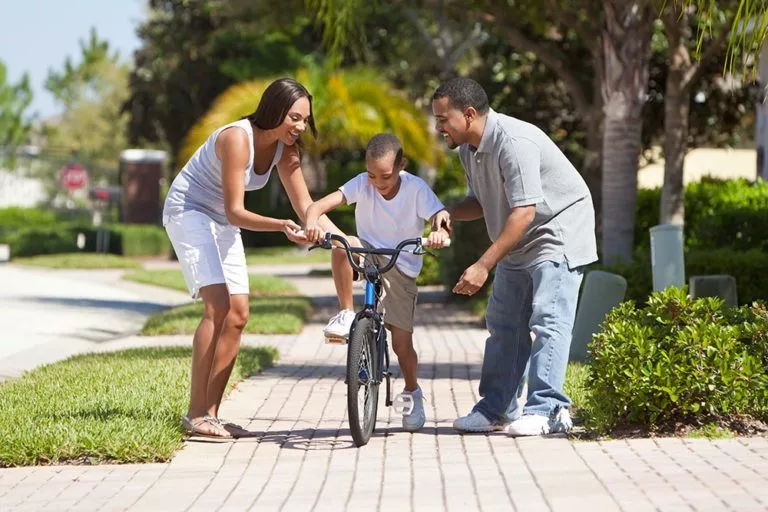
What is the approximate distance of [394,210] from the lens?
7574mm

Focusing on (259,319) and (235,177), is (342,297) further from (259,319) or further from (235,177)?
(259,319)

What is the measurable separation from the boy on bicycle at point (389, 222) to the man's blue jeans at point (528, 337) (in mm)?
431

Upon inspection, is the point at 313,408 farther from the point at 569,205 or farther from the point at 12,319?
the point at 12,319

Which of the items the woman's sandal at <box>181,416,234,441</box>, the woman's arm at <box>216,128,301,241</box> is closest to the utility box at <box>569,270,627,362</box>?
the woman's sandal at <box>181,416,234,441</box>

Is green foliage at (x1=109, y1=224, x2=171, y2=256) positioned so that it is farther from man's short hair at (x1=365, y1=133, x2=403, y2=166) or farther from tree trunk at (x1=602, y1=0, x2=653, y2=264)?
man's short hair at (x1=365, y1=133, x2=403, y2=166)

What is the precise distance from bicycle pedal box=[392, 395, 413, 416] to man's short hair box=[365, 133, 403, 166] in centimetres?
128

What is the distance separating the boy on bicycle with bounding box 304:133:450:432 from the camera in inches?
291

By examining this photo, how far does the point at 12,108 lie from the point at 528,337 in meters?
75.7

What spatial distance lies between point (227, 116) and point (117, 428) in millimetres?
24347

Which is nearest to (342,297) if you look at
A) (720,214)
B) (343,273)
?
(343,273)

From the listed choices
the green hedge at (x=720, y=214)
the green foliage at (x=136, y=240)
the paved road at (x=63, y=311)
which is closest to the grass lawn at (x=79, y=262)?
the paved road at (x=63, y=311)

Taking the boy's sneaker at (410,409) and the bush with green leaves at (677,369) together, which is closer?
the bush with green leaves at (677,369)

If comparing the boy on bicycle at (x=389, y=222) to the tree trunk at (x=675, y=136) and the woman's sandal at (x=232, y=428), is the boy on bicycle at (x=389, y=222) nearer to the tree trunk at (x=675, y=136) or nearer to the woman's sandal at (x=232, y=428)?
the woman's sandal at (x=232, y=428)

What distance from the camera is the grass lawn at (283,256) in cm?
3434
